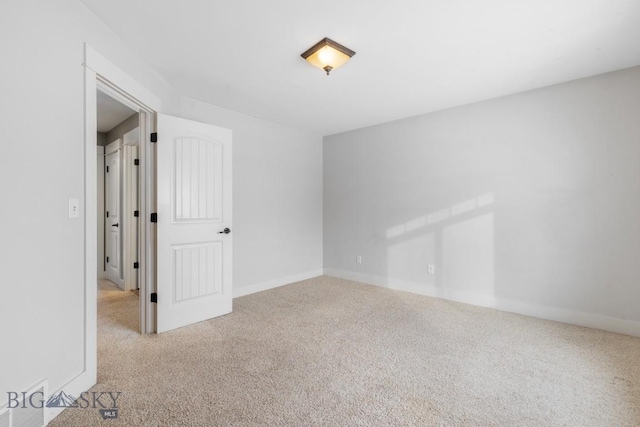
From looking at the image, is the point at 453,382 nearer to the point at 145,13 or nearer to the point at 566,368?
the point at 566,368

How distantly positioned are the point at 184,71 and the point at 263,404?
289 cm

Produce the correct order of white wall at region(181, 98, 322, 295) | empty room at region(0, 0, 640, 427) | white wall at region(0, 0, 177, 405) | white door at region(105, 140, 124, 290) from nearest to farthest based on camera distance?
white wall at region(0, 0, 177, 405), empty room at region(0, 0, 640, 427), white wall at region(181, 98, 322, 295), white door at region(105, 140, 124, 290)

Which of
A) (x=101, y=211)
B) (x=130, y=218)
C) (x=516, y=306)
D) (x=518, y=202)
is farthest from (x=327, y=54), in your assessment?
(x=101, y=211)

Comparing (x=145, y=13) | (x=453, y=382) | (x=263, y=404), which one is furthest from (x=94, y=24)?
(x=453, y=382)

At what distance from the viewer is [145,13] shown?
1.93m

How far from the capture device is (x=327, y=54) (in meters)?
2.34

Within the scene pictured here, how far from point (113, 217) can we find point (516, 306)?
575 centimetres

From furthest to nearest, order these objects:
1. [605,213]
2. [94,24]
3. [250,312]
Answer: [250,312], [605,213], [94,24]

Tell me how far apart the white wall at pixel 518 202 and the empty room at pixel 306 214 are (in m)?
0.02

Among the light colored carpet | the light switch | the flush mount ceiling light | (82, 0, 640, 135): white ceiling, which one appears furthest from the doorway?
the flush mount ceiling light

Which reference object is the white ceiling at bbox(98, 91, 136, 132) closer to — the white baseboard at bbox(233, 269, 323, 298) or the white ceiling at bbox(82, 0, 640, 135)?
the white ceiling at bbox(82, 0, 640, 135)

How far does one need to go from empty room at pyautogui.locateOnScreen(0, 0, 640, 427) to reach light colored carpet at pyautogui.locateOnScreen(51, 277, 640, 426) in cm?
2

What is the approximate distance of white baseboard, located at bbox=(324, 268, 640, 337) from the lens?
107 inches

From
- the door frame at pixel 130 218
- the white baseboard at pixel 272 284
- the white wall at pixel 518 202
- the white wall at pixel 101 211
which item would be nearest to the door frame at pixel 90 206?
the white baseboard at pixel 272 284
